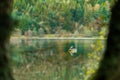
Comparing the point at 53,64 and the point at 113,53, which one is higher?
the point at 113,53

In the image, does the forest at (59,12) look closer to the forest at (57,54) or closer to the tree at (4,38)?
the forest at (57,54)

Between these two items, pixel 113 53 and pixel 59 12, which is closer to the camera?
pixel 113 53

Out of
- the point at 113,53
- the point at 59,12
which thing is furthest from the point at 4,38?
the point at 59,12

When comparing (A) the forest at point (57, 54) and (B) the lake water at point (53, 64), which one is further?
(B) the lake water at point (53, 64)

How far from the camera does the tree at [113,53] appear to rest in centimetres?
107

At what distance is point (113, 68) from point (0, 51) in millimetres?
310

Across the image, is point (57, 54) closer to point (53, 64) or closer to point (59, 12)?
point (53, 64)

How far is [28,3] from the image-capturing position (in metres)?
28.7

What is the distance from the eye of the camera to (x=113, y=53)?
1075 millimetres

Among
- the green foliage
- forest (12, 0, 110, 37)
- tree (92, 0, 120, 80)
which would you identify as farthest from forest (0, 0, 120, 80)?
the green foliage

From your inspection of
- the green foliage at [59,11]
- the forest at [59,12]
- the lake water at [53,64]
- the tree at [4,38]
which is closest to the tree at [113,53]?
the tree at [4,38]

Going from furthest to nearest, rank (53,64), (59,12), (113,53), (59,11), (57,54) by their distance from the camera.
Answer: (59,11)
(59,12)
(57,54)
(53,64)
(113,53)

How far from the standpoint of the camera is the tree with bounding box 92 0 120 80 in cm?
107

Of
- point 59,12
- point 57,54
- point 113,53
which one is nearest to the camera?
point 113,53
